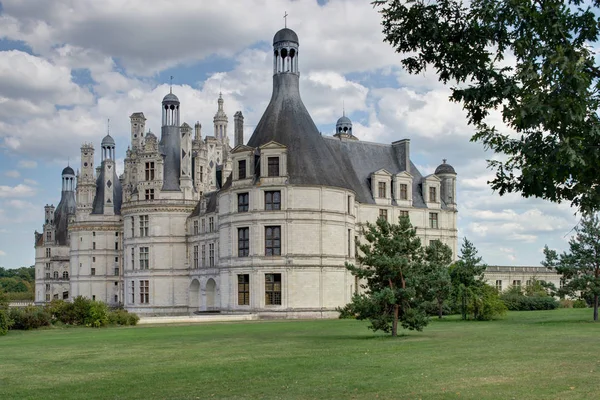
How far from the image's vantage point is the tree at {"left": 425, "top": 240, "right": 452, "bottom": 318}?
30881mm

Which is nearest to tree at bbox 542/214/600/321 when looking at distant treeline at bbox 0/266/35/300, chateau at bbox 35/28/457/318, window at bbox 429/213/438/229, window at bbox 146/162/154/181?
chateau at bbox 35/28/457/318

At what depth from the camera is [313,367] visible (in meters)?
19.8

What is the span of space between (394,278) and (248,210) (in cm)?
2591

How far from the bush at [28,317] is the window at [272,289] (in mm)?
17399

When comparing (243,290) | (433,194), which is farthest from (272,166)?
(433,194)

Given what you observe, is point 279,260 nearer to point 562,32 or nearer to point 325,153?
point 325,153

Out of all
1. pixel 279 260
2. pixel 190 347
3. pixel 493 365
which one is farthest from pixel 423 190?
pixel 493 365

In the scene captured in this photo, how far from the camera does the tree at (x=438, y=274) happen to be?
3088 cm

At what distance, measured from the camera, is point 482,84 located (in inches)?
502

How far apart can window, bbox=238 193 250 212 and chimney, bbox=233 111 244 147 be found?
18063 mm

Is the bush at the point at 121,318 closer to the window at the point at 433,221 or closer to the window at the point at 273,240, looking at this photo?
the window at the point at 273,240

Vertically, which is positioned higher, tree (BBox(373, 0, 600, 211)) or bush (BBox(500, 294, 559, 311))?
tree (BBox(373, 0, 600, 211))

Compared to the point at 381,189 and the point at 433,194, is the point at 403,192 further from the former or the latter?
the point at 433,194

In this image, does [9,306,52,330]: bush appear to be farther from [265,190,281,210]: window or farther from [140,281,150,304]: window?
[140,281,150,304]: window
